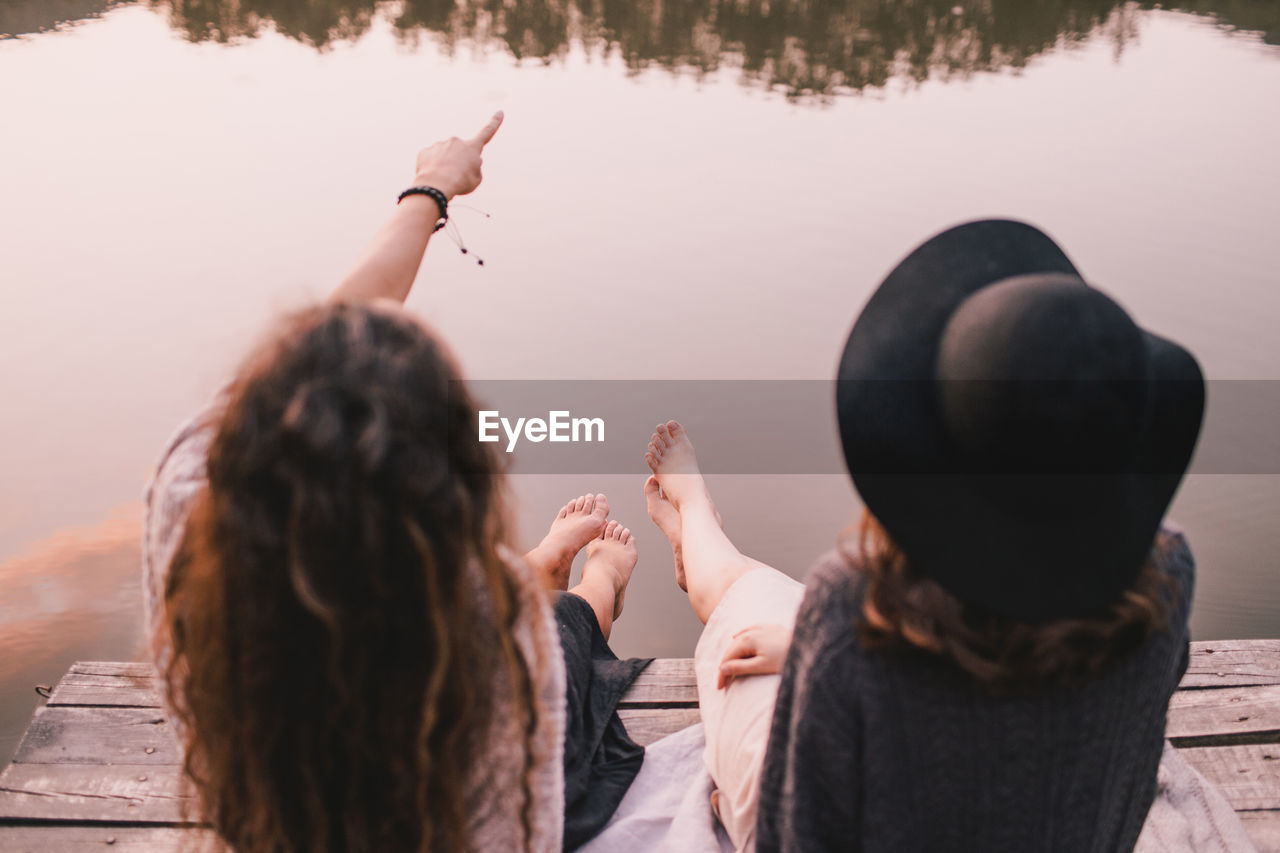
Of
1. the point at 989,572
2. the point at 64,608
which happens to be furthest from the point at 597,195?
the point at 989,572

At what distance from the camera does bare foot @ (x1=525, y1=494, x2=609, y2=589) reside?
7.29ft

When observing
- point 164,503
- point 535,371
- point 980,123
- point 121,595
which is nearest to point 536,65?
point 980,123

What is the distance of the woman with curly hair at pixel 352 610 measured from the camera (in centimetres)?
73

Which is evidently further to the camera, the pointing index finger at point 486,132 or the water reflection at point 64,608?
the water reflection at point 64,608

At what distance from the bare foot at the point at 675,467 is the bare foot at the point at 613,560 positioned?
7.0 inches

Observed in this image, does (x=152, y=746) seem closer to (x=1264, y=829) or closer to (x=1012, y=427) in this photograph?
(x=1012, y=427)

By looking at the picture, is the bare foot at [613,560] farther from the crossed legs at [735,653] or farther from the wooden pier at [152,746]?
the wooden pier at [152,746]

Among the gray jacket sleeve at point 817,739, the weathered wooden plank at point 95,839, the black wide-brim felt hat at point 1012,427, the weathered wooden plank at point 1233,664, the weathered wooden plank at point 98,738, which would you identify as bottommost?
the weathered wooden plank at point 95,839

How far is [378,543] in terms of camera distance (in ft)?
2.41

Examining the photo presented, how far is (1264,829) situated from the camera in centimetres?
155

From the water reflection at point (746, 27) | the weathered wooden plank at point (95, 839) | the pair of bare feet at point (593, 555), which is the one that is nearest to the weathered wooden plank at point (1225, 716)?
the pair of bare feet at point (593, 555)

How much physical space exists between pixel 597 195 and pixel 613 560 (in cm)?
286

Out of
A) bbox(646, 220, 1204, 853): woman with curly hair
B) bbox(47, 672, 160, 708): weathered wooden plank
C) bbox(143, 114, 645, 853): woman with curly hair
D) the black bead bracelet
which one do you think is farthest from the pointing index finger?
bbox(47, 672, 160, 708): weathered wooden plank

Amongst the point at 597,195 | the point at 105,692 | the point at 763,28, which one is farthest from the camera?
the point at 763,28
